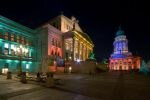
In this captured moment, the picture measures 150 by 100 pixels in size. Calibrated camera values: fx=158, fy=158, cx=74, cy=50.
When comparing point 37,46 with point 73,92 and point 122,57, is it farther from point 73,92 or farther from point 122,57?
point 122,57

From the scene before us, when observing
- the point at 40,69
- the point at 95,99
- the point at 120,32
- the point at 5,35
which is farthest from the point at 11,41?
the point at 120,32

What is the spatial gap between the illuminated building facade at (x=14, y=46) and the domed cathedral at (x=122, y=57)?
72.8m

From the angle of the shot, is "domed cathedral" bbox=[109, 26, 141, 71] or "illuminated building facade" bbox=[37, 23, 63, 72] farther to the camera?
"domed cathedral" bbox=[109, 26, 141, 71]

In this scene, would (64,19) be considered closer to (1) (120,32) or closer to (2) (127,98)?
(2) (127,98)

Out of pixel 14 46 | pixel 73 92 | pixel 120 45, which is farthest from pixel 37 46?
pixel 120 45

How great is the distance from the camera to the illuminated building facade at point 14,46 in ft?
144

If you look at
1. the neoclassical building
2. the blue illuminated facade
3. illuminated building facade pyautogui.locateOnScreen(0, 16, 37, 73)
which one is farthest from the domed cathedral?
illuminated building facade pyautogui.locateOnScreen(0, 16, 37, 73)

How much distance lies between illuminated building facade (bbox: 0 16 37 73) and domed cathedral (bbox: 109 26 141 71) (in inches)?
2865

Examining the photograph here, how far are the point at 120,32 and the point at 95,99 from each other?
130706 millimetres

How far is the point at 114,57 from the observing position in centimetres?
12712

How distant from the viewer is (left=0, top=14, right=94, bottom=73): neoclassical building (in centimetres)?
4538

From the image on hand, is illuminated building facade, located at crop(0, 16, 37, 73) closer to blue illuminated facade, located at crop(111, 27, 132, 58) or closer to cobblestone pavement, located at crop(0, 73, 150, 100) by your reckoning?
cobblestone pavement, located at crop(0, 73, 150, 100)

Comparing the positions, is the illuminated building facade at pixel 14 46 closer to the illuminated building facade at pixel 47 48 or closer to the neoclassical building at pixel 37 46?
the neoclassical building at pixel 37 46

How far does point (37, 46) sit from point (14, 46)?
11746mm
